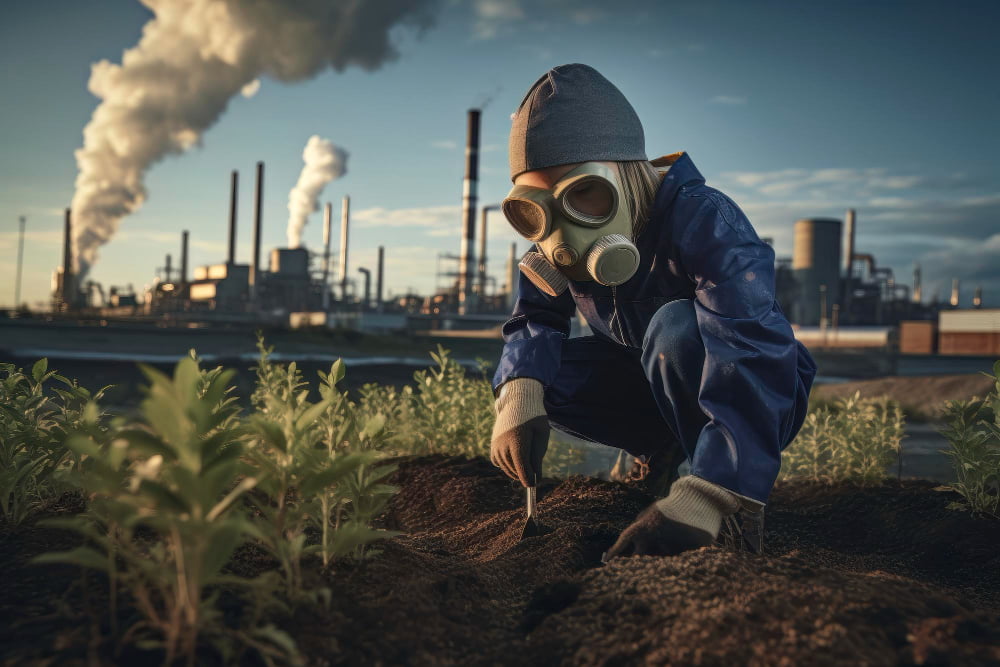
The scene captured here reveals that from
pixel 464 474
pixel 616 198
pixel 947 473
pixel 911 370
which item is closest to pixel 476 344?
pixel 911 370

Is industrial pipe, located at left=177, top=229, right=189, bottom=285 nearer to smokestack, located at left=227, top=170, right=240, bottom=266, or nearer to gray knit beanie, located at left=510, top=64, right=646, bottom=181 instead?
smokestack, located at left=227, top=170, right=240, bottom=266

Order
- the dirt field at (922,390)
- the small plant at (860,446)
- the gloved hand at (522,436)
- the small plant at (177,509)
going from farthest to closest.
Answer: the dirt field at (922,390), the small plant at (860,446), the gloved hand at (522,436), the small plant at (177,509)

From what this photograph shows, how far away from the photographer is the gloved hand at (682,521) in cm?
151

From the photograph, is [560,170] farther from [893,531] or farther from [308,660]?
[893,531]

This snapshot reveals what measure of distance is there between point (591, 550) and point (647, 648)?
2.13 ft

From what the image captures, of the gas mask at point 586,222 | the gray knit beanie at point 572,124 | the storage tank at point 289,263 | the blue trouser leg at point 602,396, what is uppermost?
the storage tank at point 289,263

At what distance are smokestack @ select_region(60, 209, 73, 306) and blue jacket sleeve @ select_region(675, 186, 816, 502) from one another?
4179 centimetres

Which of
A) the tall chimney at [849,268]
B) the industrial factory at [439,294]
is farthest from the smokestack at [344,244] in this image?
the tall chimney at [849,268]

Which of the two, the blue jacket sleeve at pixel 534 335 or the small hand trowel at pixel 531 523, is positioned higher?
the blue jacket sleeve at pixel 534 335

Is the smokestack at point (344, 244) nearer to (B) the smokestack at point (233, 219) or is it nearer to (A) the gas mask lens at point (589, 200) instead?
(B) the smokestack at point (233, 219)

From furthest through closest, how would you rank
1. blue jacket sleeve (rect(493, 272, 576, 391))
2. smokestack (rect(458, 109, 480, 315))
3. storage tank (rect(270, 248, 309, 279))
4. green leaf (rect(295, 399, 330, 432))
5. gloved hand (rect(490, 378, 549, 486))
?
storage tank (rect(270, 248, 309, 279))
smokestack (rect(458, 109, 480, 315))
blue jacket sleeve (rect(493, 272, 576, 391))
gloved hand (rect(490, 378, 549, 486))
green leaf (rect(295, 399, 330, 432))

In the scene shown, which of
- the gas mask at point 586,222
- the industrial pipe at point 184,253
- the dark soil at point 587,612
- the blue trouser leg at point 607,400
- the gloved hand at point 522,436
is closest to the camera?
the dark soil at point 587,612

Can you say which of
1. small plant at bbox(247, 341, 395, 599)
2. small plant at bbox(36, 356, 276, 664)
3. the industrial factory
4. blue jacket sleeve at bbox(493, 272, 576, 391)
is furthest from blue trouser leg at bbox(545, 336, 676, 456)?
the industrial factory

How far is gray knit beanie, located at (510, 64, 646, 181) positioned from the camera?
1.94 meters
